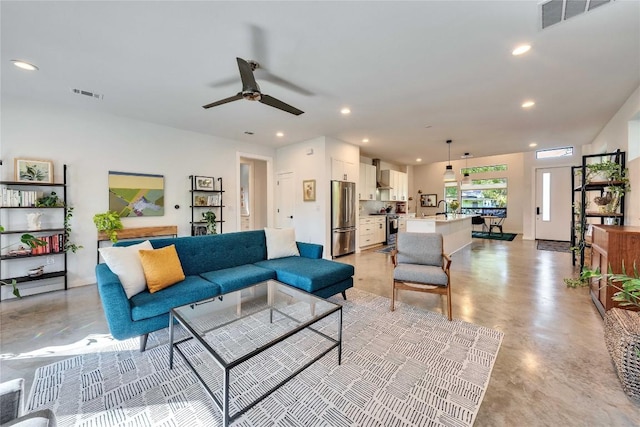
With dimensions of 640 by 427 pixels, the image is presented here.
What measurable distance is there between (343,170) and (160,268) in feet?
14.4

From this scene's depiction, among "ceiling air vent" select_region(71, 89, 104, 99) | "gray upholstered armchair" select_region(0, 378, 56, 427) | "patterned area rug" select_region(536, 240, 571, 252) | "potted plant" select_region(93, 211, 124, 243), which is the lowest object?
"patterned area rug" select_region(536, 240, 571, 252)

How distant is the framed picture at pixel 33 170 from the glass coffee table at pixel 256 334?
3.39 m

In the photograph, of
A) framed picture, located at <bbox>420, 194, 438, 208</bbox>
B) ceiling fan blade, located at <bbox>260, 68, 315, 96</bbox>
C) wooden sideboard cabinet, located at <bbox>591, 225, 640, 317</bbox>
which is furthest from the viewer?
framed picture, located at <bbox>420, 194, 438, 208</bbox>

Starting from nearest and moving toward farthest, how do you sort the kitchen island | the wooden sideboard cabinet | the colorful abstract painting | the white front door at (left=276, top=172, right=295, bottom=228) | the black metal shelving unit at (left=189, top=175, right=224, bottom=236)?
the wooden sideboard cabinet
the colorful abstract painting
the black metal shelving unit at (left=189, top=175, right=224, bottom=236)
the kitchen island
the white front door at (left=276, top=172, right=295, bottom=228)

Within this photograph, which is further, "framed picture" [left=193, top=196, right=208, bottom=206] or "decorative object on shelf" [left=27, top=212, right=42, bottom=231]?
"framed picture" [left=193, top=196, right=208, bottom=206]

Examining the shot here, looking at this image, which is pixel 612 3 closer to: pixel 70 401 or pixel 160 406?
pixel 160 406

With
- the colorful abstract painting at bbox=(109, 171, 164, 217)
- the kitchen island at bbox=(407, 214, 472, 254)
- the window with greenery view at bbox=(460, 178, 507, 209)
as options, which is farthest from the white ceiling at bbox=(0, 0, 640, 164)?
the window with greenery view at bbox=(460, 178, 507, 209)

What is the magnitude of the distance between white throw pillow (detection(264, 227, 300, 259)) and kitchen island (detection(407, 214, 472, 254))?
2718 mm

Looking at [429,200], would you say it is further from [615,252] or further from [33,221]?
[33,221]

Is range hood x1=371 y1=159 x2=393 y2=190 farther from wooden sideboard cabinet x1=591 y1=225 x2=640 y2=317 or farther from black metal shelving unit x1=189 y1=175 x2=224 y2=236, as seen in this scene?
wooden sideboard cabinet x1=591 y1=225 x2=640 y2=317

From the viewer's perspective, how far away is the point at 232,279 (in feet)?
8.57

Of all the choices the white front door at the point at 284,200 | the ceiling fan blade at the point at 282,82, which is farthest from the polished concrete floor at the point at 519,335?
the ceiling fan blade at the point at 282,82

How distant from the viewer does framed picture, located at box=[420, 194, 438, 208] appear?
11011 mm

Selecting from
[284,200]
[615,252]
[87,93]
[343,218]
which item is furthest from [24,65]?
[615,252]
